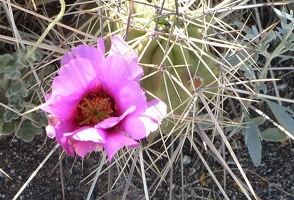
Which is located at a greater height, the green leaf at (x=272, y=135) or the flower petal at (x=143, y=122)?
the flower petal at (x=143, y=122)

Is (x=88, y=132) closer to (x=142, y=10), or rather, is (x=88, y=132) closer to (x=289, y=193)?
(x=142, y=10)

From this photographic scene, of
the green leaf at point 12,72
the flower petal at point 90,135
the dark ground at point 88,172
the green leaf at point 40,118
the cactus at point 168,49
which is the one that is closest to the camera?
the flower petal at point 90,135

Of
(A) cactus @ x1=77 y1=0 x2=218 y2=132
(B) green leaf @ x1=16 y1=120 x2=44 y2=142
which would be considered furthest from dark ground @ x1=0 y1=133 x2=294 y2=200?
(A) cactus @ x1=77 y1=0 x2=218 y2=132

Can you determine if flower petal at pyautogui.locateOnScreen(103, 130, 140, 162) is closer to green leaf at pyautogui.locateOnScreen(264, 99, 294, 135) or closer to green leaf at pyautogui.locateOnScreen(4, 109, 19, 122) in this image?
green leaf at pyautogui.locateOnScreen(4, 109, 19, 122)

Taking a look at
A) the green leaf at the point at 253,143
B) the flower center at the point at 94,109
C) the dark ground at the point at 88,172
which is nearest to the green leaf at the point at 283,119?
the green leaf at the point at 253,143

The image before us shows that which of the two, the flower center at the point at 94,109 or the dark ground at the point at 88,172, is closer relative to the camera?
the flower center at the point at 94,109

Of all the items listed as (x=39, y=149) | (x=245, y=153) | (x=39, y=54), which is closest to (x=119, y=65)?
(x=39, y=54)

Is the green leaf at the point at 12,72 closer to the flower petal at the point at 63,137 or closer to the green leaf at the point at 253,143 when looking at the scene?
the flower petal at the point at 63,137

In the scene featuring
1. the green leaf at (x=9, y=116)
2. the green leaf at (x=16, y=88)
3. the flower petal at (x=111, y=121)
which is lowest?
the green leaf at (x=9, y=116)
